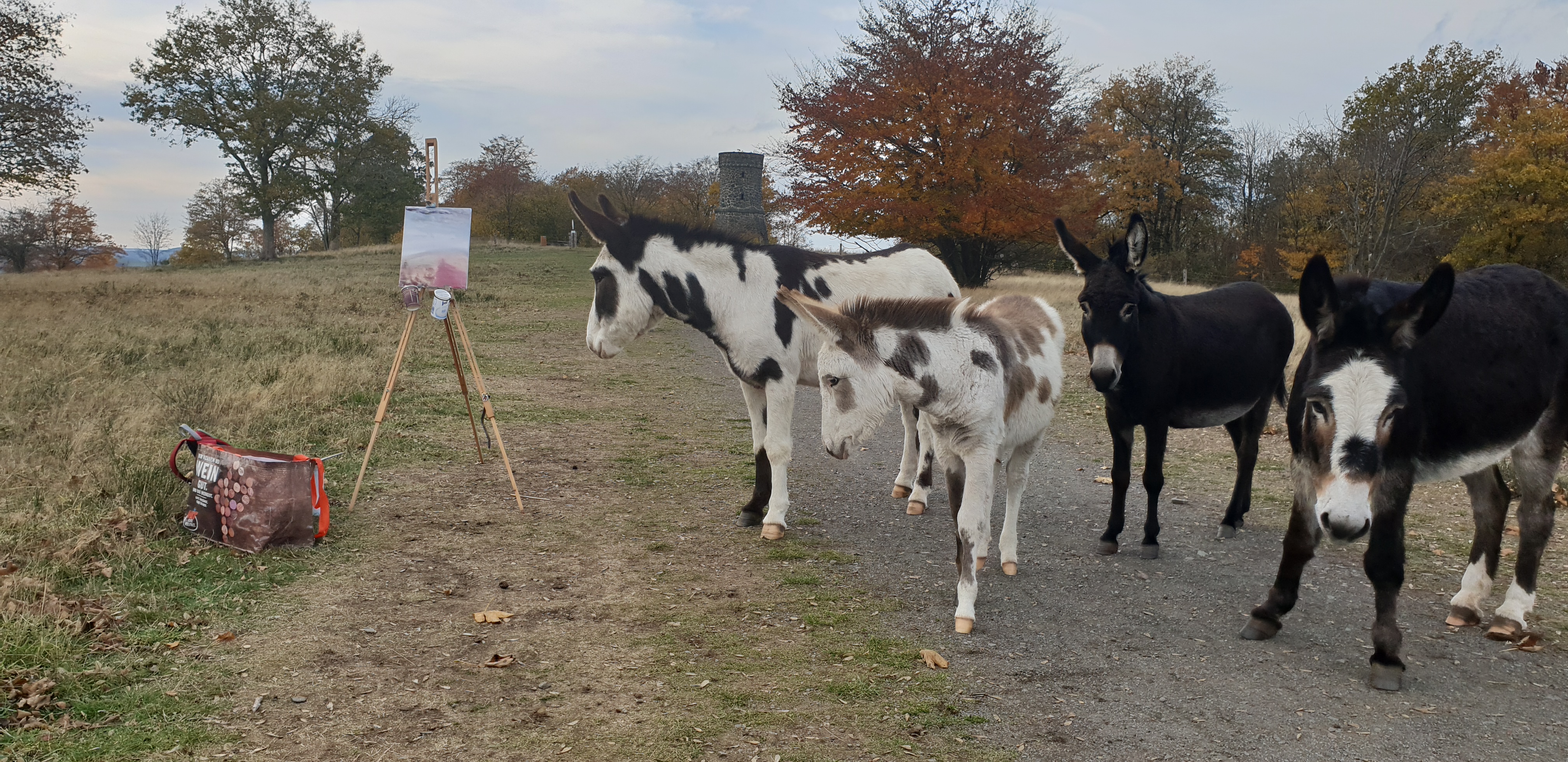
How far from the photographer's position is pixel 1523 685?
161 inches

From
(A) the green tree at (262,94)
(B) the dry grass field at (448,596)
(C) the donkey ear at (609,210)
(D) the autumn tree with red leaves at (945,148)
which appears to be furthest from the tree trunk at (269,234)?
(C) the donkey ear at (609,210)

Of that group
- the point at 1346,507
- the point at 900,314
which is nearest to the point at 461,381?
the point at 900,314

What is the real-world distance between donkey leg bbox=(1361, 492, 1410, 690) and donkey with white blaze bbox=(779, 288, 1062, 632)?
69.6 inches

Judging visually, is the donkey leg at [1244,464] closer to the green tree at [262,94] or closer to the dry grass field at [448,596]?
the dry grass field at [448,596]

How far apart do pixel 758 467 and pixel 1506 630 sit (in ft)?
15.2

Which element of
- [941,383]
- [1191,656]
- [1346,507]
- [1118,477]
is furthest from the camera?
[1118,477]

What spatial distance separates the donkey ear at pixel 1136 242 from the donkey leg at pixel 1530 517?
2.22m

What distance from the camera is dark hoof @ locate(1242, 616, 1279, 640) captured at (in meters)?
4.63

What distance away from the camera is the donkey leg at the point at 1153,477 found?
5.91m

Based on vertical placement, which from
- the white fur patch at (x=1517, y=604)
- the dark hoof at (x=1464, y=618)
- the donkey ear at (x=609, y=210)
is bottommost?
the dark hoof at (x=1464, y=618)

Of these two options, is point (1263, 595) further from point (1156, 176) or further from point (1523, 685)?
point (1156, 176)

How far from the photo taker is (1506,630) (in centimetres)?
459

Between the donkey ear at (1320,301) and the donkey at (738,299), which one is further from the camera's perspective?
the donkey at (738,299)

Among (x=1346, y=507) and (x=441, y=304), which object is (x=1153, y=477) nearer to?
(x=1346, y=507)
